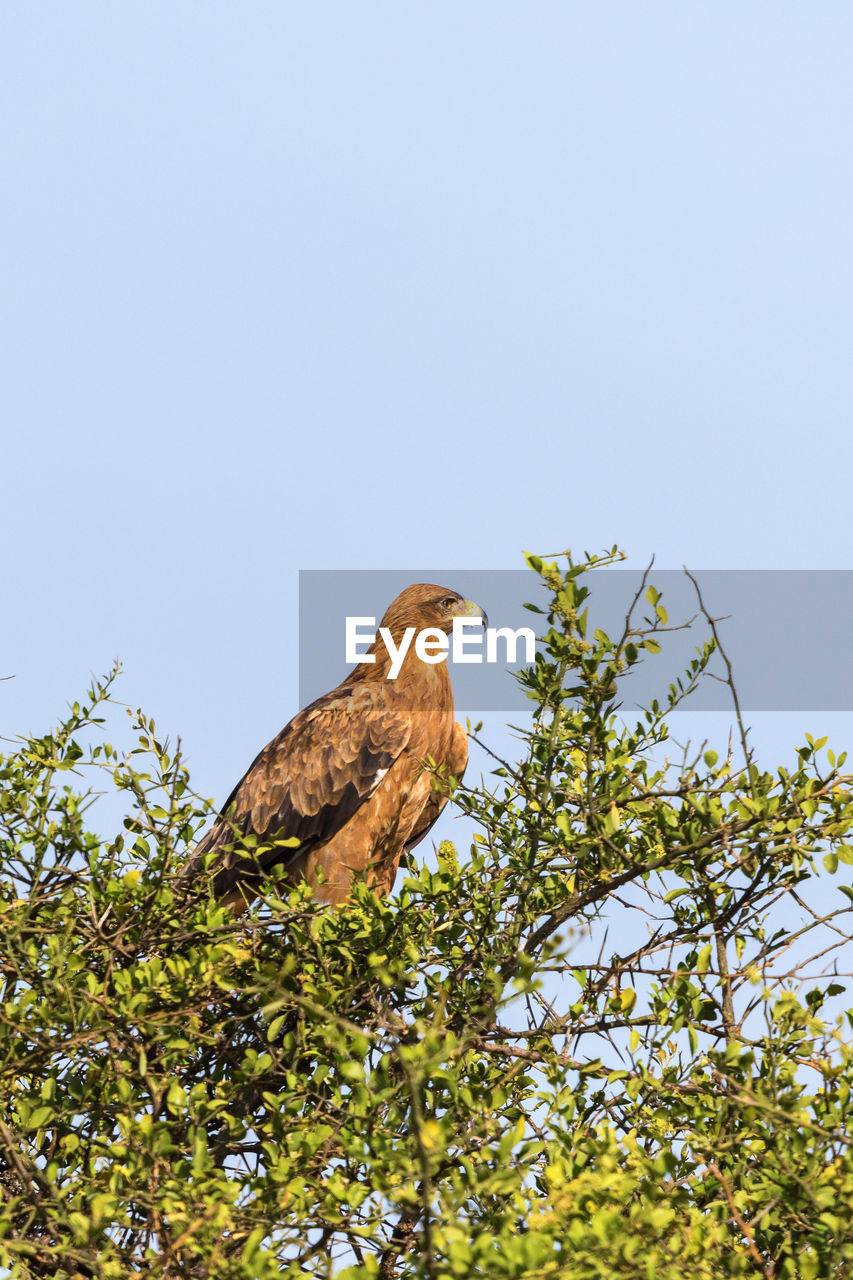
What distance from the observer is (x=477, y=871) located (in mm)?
4809

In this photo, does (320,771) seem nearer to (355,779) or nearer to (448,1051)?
(355,779)

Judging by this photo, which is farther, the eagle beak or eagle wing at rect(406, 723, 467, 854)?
Result: the eagle beak

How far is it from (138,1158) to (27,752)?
7.22 ft

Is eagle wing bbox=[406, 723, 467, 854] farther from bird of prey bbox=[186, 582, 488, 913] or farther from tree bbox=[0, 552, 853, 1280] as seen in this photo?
tree bbox=[0, 552, 853, 1280]

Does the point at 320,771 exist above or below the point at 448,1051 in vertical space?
above

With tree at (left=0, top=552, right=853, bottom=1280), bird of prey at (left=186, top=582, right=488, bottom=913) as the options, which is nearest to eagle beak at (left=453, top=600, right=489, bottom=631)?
bird of prey at (left=186, top=582, right=488, bottom=913)

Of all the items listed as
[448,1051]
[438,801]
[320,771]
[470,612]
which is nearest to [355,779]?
[320,771]

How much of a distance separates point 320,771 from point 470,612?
1.64m

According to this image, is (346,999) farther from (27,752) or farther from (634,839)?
(27,752)

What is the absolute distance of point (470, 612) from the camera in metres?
8.77

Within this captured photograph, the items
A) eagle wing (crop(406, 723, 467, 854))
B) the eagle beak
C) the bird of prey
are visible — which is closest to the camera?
the bird of prey

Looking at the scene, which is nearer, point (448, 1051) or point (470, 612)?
point (448, 1051)

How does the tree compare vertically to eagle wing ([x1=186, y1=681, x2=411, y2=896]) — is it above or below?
below

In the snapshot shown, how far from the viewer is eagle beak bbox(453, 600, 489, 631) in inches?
343
